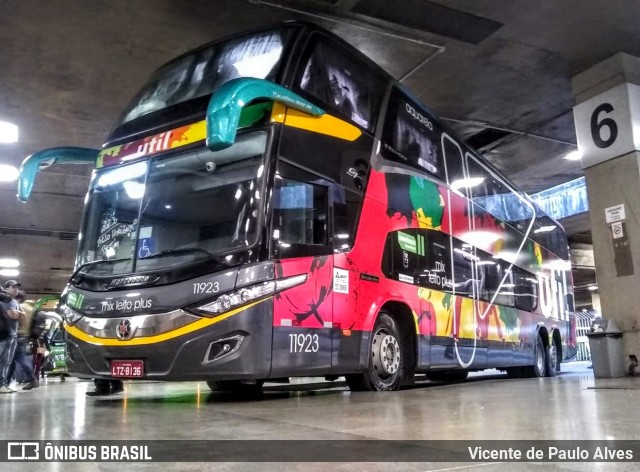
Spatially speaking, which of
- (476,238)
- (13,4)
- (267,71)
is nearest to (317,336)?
(267,71)

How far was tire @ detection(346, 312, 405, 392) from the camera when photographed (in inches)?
250

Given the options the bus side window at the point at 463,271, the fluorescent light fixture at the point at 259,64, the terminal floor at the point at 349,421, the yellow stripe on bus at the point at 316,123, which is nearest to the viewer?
the terminal floor at the point at 349,421

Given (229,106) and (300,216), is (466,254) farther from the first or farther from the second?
(229,106)

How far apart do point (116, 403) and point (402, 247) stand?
3814mm

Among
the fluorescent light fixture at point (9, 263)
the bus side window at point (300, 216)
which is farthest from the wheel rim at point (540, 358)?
the fluorescent light fixture at point (9, 263)

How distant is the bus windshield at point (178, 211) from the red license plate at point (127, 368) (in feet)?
2.95

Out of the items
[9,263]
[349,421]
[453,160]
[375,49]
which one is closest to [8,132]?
[375,49]

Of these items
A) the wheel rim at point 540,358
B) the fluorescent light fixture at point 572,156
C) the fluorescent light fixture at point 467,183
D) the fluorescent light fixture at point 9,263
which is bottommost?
the wheel rim at point 540,358

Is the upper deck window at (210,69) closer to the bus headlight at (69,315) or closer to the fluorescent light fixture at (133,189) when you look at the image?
the fluorescent light fixture at (133,189)

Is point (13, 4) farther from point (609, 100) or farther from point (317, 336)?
point (609, 100)

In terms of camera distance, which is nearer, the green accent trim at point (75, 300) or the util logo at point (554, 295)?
the green accent trim at point (75, 300)

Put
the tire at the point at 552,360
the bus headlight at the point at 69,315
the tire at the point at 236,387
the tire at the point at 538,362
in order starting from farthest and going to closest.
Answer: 1. the tire at the point at 552,360
2. the tire at the point at 538,362
3. the tire at the point at 236,387
4. the bus headlight at the point at 69,315

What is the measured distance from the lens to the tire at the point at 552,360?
1214cm

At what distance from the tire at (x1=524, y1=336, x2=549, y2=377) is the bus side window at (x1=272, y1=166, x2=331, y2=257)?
7496 millimetres
